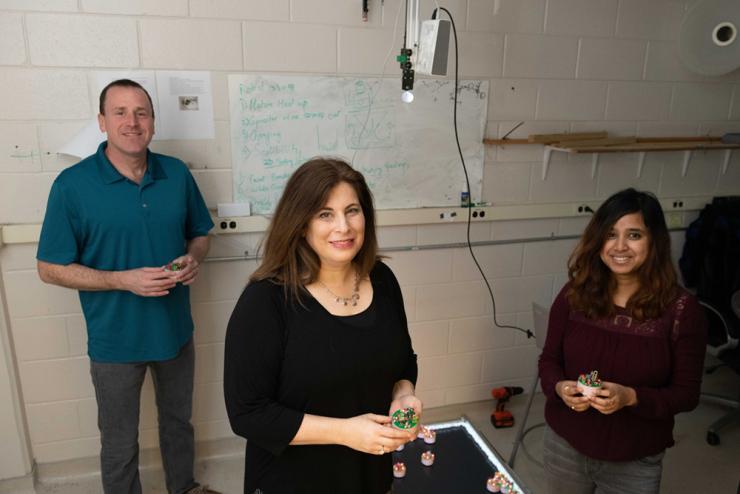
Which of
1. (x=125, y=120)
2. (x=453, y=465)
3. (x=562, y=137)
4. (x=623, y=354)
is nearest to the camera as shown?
(x=623, y=354)

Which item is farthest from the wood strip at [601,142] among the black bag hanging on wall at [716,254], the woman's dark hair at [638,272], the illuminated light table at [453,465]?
the illuminated light table at [453,465]

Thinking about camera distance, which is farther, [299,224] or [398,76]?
[398,76]

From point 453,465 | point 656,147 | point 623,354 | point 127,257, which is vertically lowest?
point 453,465

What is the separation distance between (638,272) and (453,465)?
108 centimetres

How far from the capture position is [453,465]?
219 cm

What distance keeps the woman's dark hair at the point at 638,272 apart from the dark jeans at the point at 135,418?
64.6 inches

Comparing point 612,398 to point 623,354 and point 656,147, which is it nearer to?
point 623,354

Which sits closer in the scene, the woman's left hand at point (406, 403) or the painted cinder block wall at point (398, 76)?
the woman's left hand at point (406, 403)

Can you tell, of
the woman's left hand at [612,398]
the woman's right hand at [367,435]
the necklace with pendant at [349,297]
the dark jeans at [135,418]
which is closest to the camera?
the woman's right hand at [367,435]

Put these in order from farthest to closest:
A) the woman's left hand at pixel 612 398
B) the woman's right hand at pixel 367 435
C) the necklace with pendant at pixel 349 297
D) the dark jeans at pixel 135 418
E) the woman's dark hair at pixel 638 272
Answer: the dark jeans at pixel 135 418 → the woman's dark hair at pixel 638 272 → the woman's left hand at pixel 612 398 → the necklace with pendant at pixel 349 297 → the woman's right hand at pixel 367 435

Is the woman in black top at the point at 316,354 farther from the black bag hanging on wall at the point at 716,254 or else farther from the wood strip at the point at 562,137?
the black bag hanging on wall at the point at 716,254

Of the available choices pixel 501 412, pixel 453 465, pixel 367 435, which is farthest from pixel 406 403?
pixel 501 412

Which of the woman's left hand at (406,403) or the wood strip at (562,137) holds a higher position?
the wood strip at (562,137)

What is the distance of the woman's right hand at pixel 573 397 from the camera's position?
5.19ft
